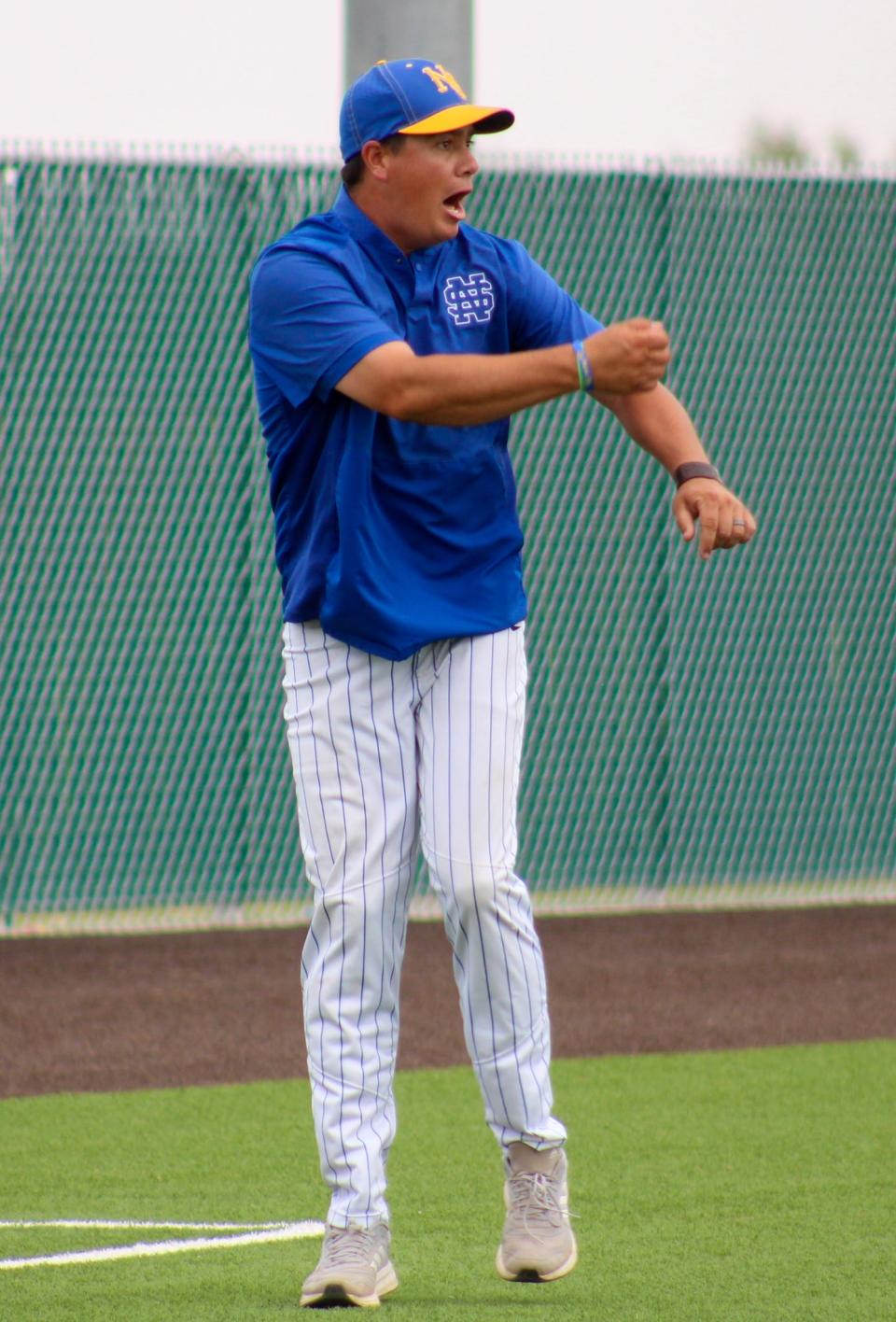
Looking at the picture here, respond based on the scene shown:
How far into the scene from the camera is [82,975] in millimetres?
8531

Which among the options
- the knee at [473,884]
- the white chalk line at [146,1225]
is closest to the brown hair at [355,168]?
the knee at [473,884]

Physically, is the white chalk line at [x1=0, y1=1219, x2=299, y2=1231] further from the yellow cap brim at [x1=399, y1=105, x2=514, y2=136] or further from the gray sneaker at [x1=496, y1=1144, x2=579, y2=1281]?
the yellow cap brim at [x1=399, y1=105, x2=514, y2=136]

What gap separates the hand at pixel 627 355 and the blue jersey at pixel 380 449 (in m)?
0.37

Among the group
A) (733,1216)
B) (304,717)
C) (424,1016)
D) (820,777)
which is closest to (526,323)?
(304,717)

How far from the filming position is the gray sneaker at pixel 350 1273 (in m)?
4.02

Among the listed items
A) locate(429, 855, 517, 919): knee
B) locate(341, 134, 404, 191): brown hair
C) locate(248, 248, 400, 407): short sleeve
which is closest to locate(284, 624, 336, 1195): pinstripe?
locate(429, 855, 517, 919): knee

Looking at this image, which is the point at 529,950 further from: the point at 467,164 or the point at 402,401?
the point at 467,164

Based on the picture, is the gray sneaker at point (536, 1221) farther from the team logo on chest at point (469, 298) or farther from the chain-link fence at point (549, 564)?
the chain-link fence at point (549, 564)

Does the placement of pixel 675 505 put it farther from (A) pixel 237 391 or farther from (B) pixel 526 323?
(A) pixel 237 391

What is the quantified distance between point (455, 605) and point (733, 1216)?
1579 millimetres

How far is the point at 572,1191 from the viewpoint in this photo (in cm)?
512

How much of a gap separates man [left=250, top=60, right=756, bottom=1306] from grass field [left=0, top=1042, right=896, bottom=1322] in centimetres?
26

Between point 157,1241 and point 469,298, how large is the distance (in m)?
2.02

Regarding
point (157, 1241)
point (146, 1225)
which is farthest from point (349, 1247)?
point (146, 1225)
